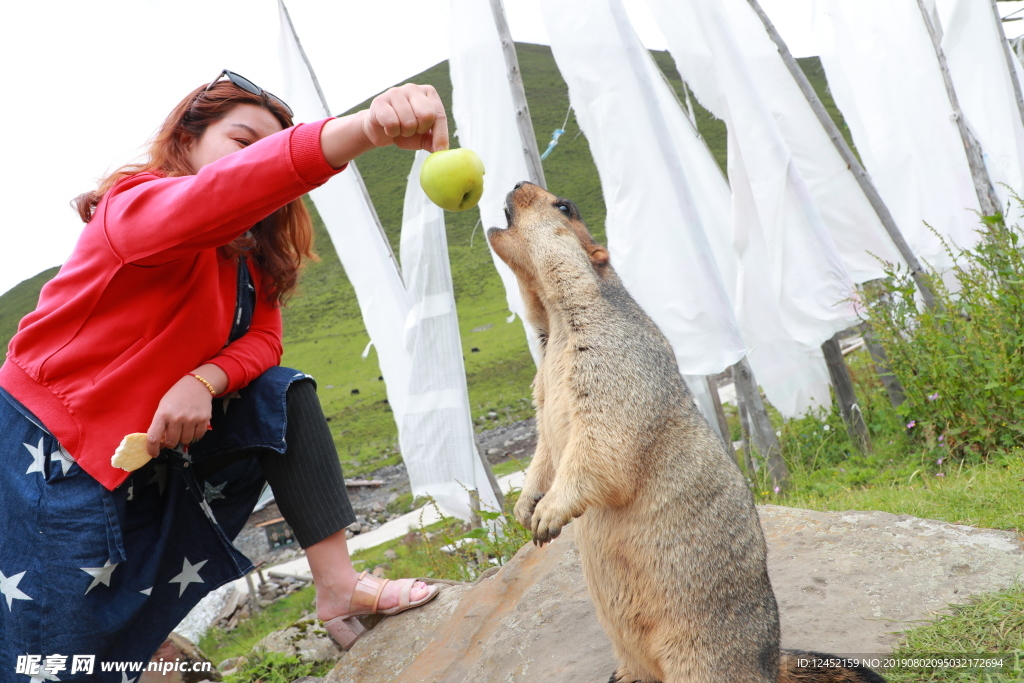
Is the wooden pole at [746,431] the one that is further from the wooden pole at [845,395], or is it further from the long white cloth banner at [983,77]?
the long white cloth banner at [983,77]

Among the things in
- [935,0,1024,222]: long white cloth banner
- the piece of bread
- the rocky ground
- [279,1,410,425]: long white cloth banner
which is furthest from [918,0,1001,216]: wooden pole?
the rocky ground

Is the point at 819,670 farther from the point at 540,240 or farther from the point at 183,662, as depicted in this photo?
the point at 183,662

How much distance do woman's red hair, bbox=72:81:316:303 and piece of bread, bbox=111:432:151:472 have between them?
34.0 inches

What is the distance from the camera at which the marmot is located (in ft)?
6.46

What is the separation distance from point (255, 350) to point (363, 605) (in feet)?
4.43

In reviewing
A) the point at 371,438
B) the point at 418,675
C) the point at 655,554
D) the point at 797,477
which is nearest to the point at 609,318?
the point at 655,554

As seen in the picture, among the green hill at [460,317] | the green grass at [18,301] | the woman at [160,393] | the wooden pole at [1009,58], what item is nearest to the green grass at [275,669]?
the woman at [160,393]

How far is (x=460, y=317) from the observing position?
4681cm

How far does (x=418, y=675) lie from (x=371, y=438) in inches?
837

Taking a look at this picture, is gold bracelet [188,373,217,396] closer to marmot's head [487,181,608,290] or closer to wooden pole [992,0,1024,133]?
marmot's head [487,181,608,290]

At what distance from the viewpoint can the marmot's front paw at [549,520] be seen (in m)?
1.98

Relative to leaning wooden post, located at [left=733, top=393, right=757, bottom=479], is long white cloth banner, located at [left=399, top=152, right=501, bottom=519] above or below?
above

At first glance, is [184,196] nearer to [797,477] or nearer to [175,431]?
[175,431]

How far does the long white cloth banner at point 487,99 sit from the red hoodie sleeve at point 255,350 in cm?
208
